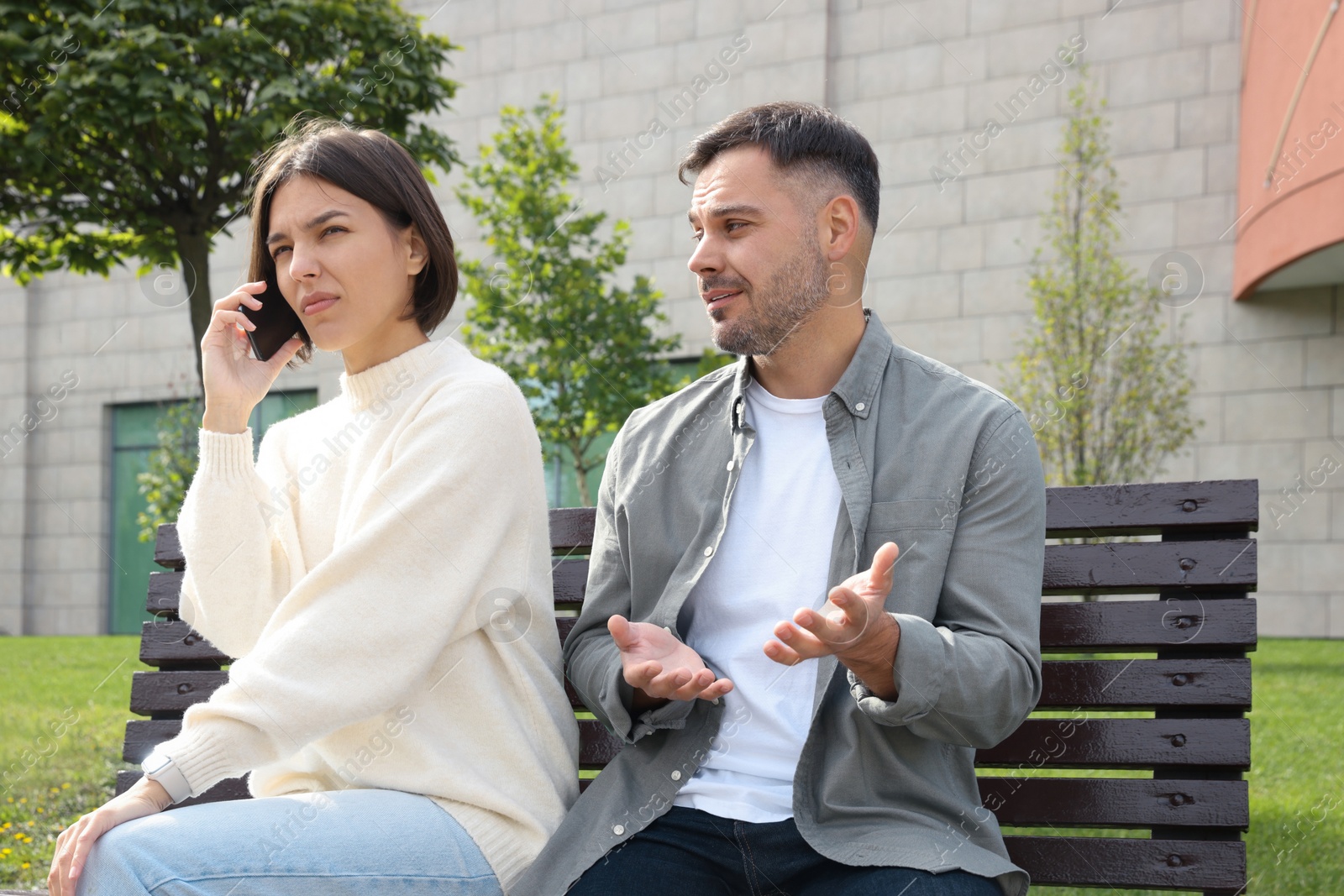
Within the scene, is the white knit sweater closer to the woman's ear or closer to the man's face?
the woman's ear

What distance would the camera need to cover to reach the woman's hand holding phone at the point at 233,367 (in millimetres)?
2678

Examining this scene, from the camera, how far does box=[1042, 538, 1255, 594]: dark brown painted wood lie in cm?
254

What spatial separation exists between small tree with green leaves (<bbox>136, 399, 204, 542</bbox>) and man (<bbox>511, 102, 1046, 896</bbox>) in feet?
25.5

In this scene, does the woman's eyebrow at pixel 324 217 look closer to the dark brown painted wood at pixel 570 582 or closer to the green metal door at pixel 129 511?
the dark brown painted wood at pixel 570 582

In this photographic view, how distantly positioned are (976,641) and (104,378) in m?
19.7

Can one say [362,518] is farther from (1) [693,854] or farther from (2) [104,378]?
(2) [104,378]

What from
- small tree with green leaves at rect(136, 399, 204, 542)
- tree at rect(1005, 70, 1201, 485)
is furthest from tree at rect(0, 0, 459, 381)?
tree at rect(1005, 70, 1201, 485)

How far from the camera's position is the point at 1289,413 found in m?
12.5

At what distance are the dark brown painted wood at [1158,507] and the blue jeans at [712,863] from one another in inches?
35.4

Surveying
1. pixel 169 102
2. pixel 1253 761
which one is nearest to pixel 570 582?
pixel 1253 761

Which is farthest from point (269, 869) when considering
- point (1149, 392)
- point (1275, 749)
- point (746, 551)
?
point (1149, 392)

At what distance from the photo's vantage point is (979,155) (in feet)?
44.7

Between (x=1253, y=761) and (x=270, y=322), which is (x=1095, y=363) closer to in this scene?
(x=1253, y=761)

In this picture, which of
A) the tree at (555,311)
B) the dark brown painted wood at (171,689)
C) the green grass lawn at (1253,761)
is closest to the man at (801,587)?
the dark brown painted wood at (171,689)
